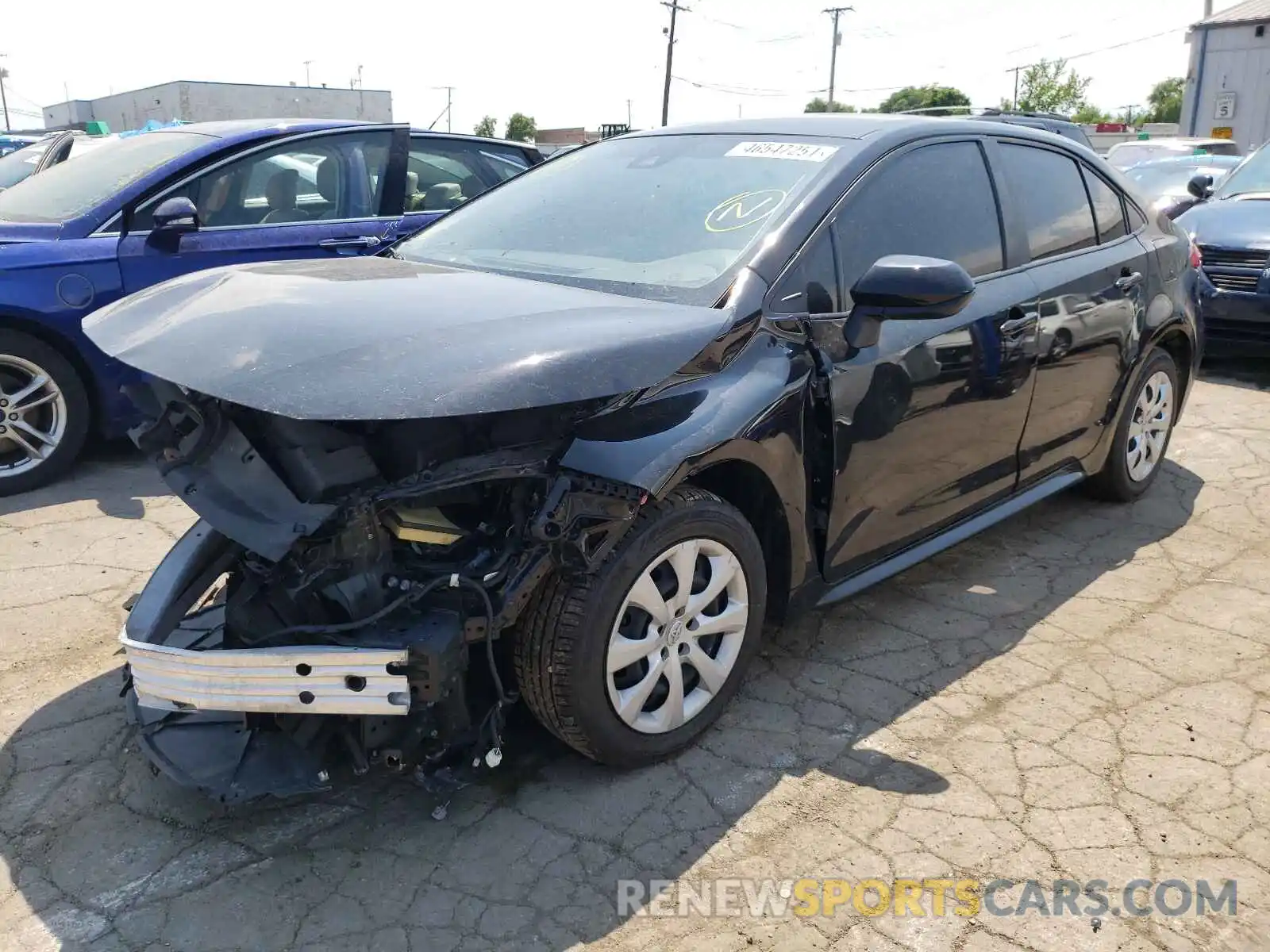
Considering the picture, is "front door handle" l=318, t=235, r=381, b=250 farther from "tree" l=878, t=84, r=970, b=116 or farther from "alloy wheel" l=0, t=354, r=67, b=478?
"tree" l=878, t=84, r=970, b=116

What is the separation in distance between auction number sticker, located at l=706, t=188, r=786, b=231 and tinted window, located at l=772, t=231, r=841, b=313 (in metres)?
0.18

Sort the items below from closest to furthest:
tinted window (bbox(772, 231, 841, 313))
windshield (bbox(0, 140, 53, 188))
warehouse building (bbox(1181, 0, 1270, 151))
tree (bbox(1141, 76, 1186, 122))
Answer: tinted window (bbox(772, 231, 841, 313))
windshield (bbox(0, 140, 53, 188))
warehouse building (bbox(1181, 0, 1270, 151))
tree (bbox(1141, 76, 1186, 122))

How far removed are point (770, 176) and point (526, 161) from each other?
3.76 metres

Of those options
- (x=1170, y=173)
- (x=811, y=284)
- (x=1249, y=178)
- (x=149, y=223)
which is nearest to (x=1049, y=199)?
(x=811, y=284)

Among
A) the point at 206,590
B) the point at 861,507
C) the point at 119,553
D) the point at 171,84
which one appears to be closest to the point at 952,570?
the point at 861,507

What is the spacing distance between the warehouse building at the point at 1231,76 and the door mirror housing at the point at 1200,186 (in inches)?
1016

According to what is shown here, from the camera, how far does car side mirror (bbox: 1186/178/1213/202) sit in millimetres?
7859

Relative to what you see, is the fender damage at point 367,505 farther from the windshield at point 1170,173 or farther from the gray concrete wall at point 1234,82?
the gray concrete wall at point 1234,82

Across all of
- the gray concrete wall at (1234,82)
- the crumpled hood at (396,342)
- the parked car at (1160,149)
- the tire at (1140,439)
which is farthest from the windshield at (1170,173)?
the gray concrete wall at (1234,82)

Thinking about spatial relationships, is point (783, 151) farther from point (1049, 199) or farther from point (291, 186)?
point (291, 186)

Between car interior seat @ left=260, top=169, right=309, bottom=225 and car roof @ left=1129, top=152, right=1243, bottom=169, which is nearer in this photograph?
car interior seat @ left=260, top=169, right=309, bottom=225

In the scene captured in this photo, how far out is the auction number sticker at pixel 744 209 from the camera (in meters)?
2.95

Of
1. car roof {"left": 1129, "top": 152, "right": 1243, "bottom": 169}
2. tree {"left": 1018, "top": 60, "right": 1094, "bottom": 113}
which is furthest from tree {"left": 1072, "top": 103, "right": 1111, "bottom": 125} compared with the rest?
car roof {"left": 1129, "top": 152, "right": 1243, "bottom": 169}

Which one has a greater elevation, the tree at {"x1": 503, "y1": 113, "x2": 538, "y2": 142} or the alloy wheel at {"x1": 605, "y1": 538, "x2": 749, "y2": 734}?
the tree at {"x1": 503, "y1": 113, "x2": 538, "y2": 142}
